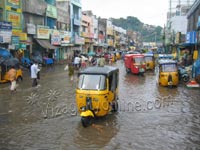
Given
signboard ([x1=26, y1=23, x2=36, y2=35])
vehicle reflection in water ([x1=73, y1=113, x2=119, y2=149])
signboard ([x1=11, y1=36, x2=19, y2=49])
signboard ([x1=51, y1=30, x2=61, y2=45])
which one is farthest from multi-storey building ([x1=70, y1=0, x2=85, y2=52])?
vehicle reflection in water ([x1=73, y1=113, x2=119, y2=149])

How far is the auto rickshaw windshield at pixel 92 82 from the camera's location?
12.7 m

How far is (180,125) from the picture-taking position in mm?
12672

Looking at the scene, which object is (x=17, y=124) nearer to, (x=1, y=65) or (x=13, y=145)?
(x=13, y=145)

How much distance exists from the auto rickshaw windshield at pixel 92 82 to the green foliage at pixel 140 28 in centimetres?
15173

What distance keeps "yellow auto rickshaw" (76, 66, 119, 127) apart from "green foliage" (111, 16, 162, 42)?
15164cm

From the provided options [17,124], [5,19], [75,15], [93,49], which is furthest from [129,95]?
[93,49]

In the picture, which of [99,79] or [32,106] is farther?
[32,106]

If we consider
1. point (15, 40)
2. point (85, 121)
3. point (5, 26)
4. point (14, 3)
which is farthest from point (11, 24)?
point (85, 121)

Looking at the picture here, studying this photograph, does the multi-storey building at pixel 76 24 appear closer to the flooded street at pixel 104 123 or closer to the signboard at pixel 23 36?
the signboard at pixel 23 36

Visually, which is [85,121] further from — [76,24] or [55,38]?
[76,24]

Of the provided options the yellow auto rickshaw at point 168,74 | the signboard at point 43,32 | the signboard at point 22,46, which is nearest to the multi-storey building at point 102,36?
the signboard at point 43,32

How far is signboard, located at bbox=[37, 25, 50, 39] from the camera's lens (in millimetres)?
40391

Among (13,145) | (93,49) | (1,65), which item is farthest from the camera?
(93,49)

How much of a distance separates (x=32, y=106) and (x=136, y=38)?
141 metres
